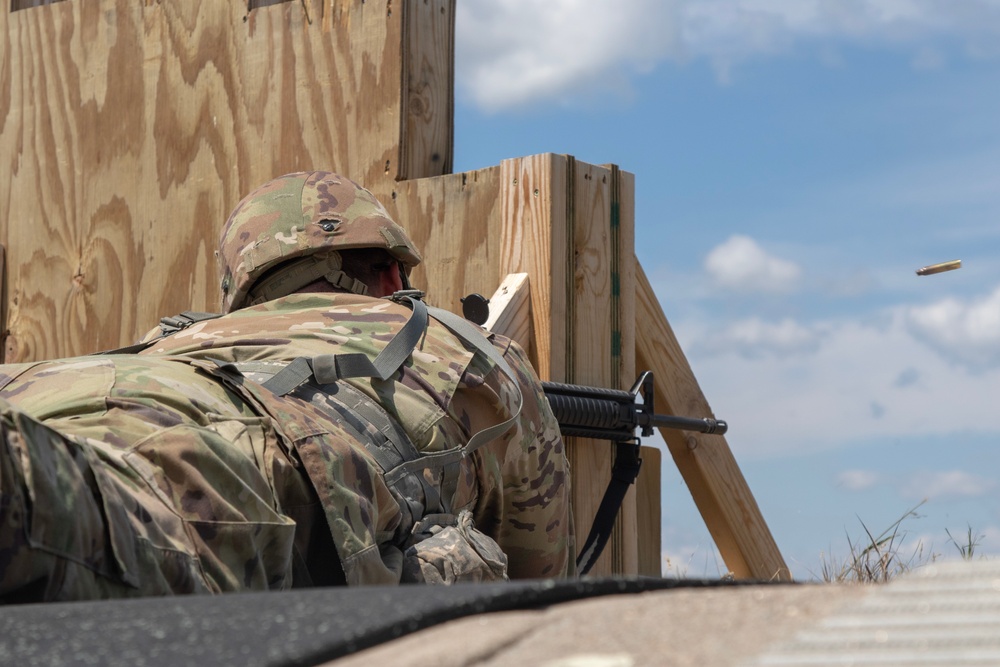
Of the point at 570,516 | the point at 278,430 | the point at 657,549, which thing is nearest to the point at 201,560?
the point at 278,430

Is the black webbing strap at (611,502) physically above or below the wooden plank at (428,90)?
below

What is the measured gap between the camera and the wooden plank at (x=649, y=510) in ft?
15.1

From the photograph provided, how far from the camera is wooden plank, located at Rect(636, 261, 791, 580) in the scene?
4574 mm

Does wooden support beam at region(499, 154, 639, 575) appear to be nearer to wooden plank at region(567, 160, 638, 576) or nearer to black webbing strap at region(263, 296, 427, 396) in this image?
wooden plank at region(567, 160, 638, 576)

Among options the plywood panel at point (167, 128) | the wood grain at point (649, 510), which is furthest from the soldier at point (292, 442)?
the wood grain at point (649, 510)

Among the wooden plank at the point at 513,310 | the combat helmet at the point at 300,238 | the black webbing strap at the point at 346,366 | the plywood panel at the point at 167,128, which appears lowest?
the black webbing strap at the point at 346,366

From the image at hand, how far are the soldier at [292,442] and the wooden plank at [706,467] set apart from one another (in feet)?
4.29

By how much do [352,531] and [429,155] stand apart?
2312 millimetres

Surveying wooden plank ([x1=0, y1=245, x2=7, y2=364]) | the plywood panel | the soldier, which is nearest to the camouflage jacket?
the soldier

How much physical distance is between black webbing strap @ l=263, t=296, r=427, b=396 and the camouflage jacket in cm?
3

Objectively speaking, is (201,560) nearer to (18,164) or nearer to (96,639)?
(96,639)

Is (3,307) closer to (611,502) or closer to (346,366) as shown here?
(611,502)

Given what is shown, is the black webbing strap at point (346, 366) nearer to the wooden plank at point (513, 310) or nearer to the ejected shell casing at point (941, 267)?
the wooden plank at point (513, 310)

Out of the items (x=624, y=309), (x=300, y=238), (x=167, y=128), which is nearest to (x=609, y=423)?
(x=624, y=309)
